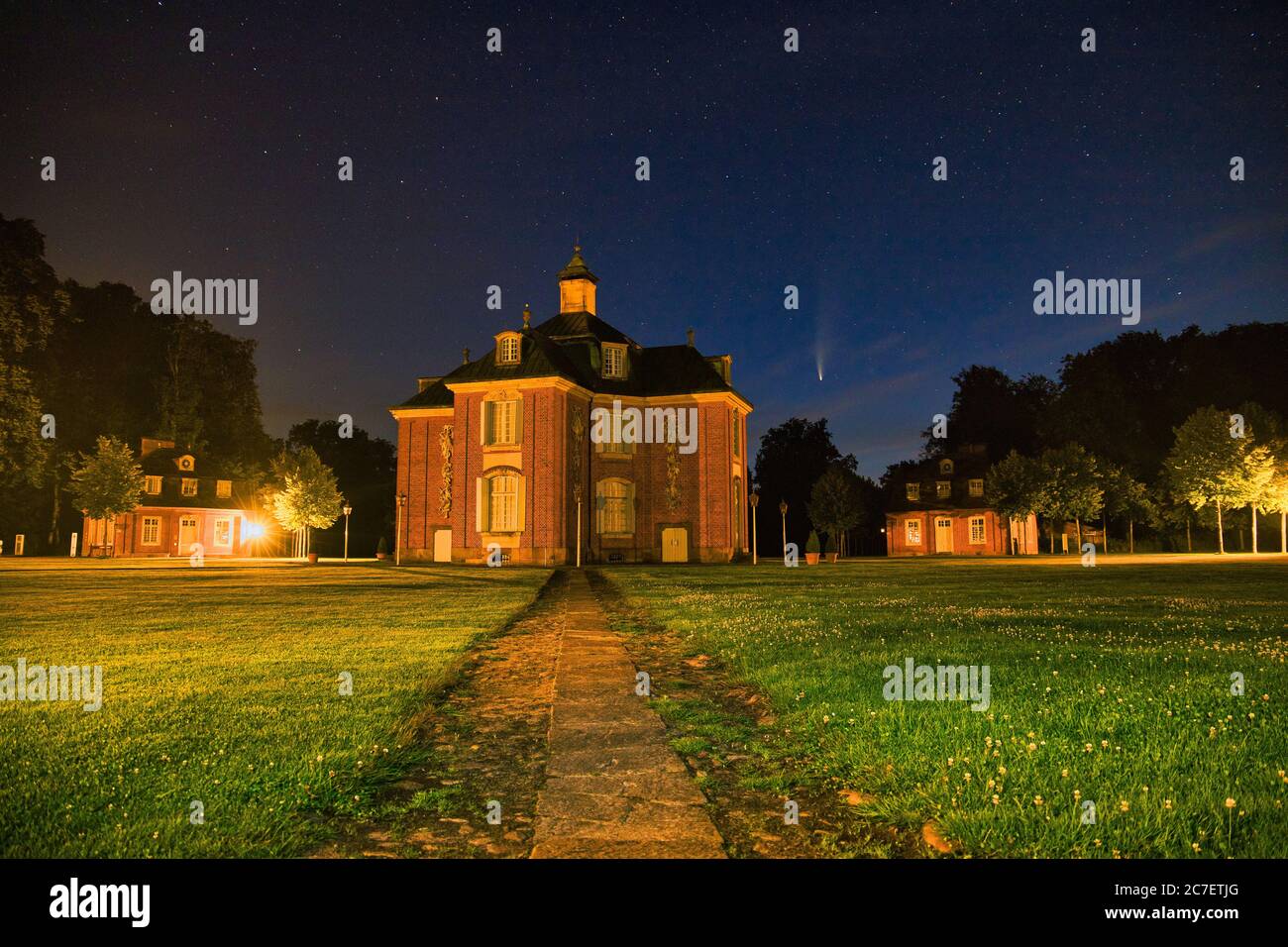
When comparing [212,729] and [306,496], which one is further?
[306,496]

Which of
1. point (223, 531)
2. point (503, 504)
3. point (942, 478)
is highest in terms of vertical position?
point (942, 478)

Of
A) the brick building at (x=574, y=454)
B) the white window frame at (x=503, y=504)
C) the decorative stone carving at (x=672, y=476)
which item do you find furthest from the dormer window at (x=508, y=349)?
the decorative stone carving at (x=672, y=476)

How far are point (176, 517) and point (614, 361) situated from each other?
46.8 m

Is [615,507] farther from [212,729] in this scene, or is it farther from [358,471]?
[358,471]

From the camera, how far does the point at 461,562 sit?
45.1 meters

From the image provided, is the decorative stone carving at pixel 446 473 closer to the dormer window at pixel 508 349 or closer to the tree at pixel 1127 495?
the dormer window at pixel 508 349

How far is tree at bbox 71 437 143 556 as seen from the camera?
5603cm

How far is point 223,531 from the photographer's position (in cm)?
7075

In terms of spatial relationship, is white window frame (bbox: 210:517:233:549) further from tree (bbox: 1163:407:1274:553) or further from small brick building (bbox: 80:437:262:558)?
tree (bbox: 1163:407:1274:553)

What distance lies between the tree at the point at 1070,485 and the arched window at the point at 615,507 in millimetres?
36687

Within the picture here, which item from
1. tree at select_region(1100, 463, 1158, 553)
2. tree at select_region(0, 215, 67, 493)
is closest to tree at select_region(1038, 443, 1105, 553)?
tree at select_region(1100, 463, 1158, 553)

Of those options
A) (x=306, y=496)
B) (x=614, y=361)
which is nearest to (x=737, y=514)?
(x=614, y=361)

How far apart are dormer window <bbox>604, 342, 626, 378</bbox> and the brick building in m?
0.08
